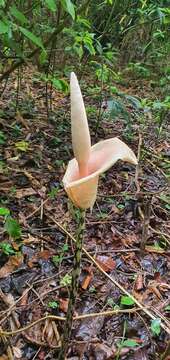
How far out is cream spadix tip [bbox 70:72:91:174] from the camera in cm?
89

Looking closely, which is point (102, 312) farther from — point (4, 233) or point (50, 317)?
point (4, 233)

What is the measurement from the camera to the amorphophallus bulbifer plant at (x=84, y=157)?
0.90 metres

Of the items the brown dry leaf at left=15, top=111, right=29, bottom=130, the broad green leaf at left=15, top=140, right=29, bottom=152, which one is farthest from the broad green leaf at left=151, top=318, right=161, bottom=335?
the brown dry leaf at left=15, top=111, right=29, bottom=130

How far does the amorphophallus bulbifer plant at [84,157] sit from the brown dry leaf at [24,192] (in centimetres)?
124

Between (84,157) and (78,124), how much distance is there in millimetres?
76

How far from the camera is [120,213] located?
2.28m

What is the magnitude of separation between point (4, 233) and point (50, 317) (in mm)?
526

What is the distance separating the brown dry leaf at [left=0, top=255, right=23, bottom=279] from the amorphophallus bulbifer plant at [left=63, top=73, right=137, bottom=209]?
853mm

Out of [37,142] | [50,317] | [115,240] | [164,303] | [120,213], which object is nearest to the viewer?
[50,317]

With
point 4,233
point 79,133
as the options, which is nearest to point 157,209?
point 4,233

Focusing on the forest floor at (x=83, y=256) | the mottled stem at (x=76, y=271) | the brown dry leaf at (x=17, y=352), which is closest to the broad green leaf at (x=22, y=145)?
the forest floor at (x=83, y=256)

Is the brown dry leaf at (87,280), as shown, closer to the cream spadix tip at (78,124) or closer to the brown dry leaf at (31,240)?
the brown dry leaf at (31,240)

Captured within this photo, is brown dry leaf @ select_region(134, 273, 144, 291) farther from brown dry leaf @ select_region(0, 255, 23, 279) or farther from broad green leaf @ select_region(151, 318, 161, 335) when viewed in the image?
brown dry leaf @ select_region(0, 255, 23, 279)

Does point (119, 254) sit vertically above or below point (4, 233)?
below
